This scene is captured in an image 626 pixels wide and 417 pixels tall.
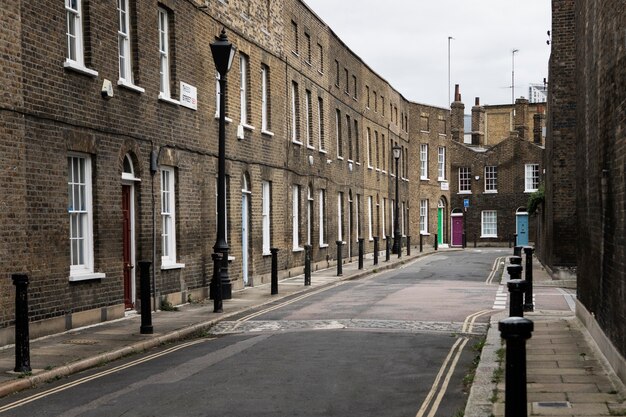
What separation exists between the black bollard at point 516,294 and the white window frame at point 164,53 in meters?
11.7

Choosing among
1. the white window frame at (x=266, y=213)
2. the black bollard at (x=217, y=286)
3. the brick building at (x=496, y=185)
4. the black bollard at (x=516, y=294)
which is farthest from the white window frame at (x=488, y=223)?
the black bollard at (x=516, y=294)

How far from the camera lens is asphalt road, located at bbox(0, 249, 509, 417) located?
311 inches

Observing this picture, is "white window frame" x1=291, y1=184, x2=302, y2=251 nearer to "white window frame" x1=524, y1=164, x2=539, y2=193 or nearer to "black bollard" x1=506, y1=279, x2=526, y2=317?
"black bollard" x1=506, y1=279, x2=526, y2=317

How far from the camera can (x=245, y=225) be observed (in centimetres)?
2361

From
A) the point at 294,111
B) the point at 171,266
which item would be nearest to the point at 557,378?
the point at 171,266

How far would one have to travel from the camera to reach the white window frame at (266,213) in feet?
83.9

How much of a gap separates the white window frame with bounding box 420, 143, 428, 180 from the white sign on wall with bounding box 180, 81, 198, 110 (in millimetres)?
41344

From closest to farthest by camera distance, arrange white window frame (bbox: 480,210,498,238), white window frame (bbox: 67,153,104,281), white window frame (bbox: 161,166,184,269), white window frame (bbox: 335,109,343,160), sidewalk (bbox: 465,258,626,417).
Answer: sidewalk (bbox: 465,258,626,417), white window frame (bbox: 67,153,104,281), white window frame (bbox: 161,166,184,269), white window frame (bbox: 335,109,343,160), white window frame (bbox: 480,210,498,238)

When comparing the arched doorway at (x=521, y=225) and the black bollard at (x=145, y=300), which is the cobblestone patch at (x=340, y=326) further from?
the arched doorway at (x=521, y=225)

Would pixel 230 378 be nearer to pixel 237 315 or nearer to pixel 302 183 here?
pixel 237 315

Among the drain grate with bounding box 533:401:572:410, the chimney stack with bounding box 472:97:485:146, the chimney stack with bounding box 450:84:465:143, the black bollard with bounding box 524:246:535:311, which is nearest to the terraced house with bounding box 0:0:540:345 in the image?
the black bollard with bounding box 524:246:535:311

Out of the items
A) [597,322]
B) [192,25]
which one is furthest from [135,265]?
[597,322]

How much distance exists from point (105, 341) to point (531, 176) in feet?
180

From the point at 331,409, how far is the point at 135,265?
31.8 feet
